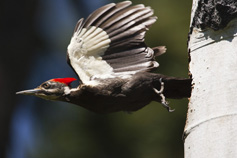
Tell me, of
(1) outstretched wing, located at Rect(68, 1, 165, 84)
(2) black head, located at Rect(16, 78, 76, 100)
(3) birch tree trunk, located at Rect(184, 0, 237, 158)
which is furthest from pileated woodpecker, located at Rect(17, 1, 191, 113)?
(3) birch tree trunk, located at Rect(184, 0, 237, 158)

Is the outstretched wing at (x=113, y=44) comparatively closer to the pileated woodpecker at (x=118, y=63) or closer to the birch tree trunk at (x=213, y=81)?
the pileated woodpecker at (x=118, y=63)

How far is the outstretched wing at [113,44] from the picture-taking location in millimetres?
4066

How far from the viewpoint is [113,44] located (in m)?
4.14

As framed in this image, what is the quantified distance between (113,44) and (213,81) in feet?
5.18

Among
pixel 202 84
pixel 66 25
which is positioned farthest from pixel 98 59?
pixel 66 25

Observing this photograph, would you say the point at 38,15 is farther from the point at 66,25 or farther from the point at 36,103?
the point at 36,103

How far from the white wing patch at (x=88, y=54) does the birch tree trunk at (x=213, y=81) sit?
1.23 metres

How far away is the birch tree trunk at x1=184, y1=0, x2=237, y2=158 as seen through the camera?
8.08ft

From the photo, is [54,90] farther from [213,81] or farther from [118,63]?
[213,81]

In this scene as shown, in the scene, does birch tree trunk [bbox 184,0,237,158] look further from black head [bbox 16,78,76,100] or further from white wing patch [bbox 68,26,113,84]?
black head [bbox 16,78,76,100]

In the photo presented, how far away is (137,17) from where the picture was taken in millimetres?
4090

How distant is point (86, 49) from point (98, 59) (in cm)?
14

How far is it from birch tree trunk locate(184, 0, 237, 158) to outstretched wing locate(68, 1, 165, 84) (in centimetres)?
102

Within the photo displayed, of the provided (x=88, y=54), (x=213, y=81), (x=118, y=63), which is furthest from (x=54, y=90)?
(x=213, y=81)
